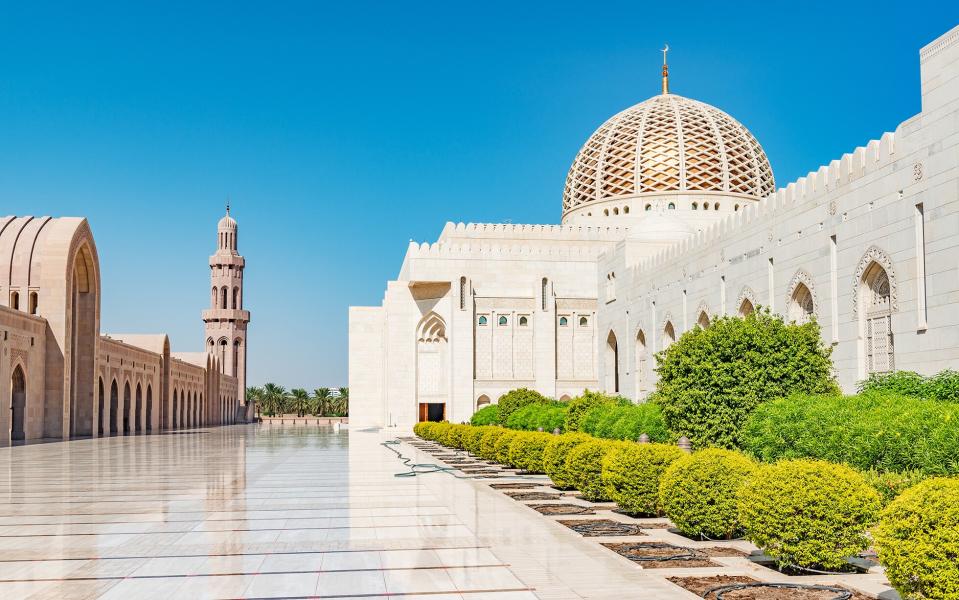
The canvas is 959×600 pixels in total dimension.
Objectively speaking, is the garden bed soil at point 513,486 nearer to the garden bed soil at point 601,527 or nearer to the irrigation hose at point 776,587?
the garden bed soil at point 601,527

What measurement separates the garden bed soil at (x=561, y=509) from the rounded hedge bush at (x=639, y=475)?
37 centimetres

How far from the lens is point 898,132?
15484 mm

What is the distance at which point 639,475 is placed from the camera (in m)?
8.80

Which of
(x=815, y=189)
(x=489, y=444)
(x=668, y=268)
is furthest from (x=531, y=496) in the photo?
(x=668, y=268)

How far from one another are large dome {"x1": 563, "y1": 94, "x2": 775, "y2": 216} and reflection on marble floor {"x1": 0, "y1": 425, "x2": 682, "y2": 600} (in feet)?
93.6

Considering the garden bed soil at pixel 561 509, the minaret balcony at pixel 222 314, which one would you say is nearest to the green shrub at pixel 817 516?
the garden bed soil at pixel 561 509

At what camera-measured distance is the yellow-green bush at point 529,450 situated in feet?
43.8

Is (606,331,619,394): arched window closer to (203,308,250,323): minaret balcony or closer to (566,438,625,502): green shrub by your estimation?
(566,438,625,502): green shrub

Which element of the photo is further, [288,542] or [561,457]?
[561,457]

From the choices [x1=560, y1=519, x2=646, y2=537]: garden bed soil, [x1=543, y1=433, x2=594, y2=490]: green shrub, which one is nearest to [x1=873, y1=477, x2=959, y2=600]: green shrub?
[x1=560, y1=519, x2=646, y2=537]: garden bed soil

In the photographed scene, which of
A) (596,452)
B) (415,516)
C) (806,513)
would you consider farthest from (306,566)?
(596,452)

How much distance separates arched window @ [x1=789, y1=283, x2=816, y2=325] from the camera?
19297 mm

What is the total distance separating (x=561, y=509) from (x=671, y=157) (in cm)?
3224

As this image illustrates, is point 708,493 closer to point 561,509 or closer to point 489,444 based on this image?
point 561,509
